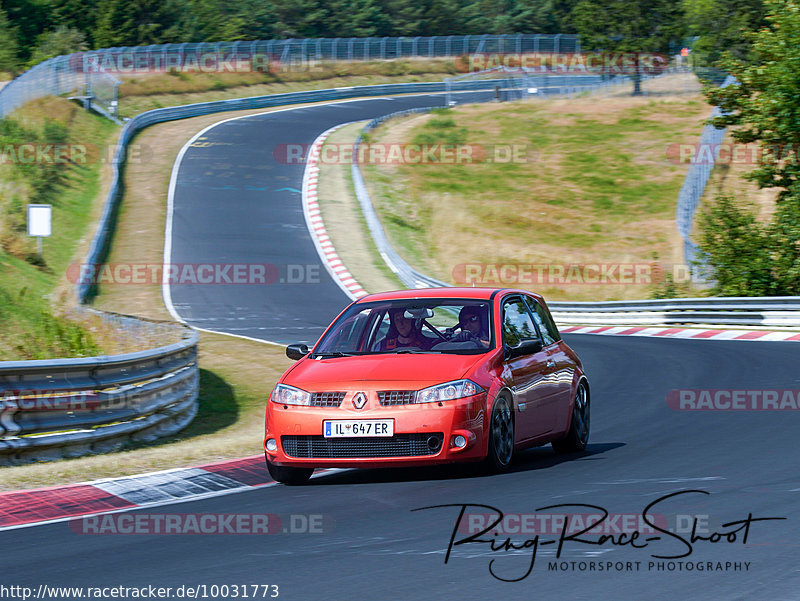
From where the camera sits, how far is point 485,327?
9.59 meters

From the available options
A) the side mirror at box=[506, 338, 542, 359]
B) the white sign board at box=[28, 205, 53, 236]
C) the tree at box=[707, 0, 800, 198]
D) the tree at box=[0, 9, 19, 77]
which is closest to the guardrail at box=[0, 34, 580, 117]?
the tree at box=[0, 9, 19, 77]

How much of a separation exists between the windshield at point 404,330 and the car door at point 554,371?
0.82 m

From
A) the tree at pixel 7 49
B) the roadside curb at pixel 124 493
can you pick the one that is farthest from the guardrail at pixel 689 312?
the tree at pixel 7 49

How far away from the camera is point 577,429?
10391 millimetres

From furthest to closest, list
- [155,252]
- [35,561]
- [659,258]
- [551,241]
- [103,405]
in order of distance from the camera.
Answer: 1. [551,241]
2. [659,258]
3. [155,252]
4. [103,405]
5. [35,561]

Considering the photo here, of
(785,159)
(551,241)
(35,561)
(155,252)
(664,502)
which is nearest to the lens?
(35,561)

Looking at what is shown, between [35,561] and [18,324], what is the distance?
12.8 meters

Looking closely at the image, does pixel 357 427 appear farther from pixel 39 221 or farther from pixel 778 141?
pixel 778 141

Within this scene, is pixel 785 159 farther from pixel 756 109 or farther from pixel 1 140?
pixel 1 140

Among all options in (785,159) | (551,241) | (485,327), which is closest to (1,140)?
(551,241)

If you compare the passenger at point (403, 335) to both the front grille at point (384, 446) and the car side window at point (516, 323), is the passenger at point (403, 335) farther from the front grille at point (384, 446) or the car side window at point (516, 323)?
the front grille at point (384, 446)

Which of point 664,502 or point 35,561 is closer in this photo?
point 35,561

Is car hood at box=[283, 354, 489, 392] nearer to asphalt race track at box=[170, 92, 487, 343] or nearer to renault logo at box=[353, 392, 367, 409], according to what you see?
renault logo at box=[353, 392, 367, 409]

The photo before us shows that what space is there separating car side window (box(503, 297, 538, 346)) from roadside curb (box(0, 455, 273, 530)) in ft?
7.65
